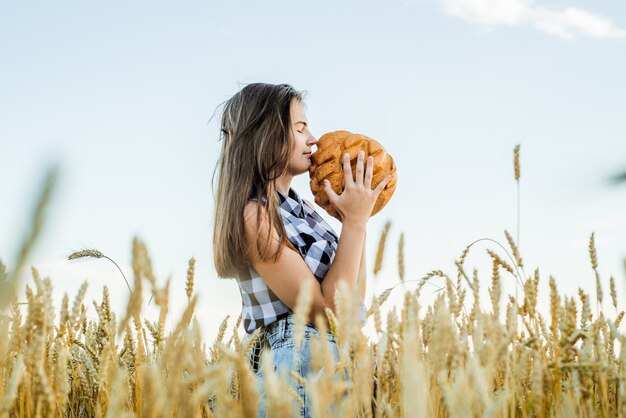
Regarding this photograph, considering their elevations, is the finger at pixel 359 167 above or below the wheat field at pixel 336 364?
above

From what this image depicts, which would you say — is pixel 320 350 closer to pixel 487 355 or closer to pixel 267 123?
pixel 487 355

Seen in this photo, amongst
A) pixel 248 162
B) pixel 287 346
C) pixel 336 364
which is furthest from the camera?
pixel 248 162

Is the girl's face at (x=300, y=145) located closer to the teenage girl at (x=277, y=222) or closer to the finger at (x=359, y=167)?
the teenage girl at (x=277, y=222)

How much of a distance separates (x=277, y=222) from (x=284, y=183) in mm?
362

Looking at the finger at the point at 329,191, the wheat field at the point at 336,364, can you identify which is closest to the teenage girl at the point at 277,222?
the finger at the point at 329,191

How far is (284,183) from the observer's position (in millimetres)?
2758

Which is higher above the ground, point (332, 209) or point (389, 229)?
point (332, 209)

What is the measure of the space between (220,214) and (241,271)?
0.29 meters

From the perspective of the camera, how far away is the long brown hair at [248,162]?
2.43 meters

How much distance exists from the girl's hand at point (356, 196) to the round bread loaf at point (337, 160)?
1.8 inches

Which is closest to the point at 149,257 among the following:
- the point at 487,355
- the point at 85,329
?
the point at 487,355

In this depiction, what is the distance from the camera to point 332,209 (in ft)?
8.73

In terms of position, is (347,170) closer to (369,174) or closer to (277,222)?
(369,174)

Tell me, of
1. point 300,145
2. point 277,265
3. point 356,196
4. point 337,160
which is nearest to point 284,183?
point 300,145
